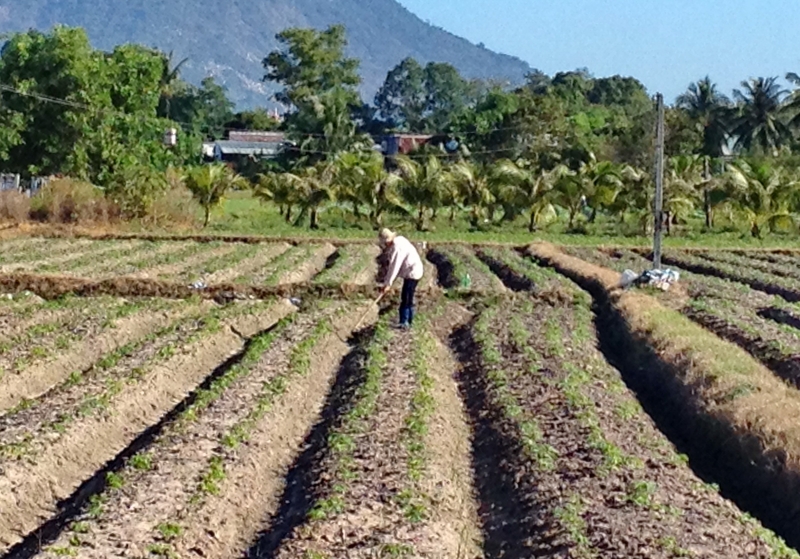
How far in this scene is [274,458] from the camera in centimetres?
1223

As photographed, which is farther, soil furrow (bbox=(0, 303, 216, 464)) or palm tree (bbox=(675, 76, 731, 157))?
palm tree (bbox=(675, 76, 731, 157))

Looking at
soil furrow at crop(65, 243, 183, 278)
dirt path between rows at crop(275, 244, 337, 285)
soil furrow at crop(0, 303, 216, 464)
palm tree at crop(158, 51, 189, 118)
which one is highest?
palm tree at crop(158, 51, 189, 118)

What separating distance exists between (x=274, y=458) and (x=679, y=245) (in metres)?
32.9

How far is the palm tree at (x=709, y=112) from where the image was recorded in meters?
77.1

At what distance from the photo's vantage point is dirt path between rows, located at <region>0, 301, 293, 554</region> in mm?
10312

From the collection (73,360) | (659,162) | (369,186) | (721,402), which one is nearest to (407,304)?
(73,360)

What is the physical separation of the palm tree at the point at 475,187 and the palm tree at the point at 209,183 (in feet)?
27.2

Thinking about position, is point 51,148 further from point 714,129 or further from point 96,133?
point 714,129

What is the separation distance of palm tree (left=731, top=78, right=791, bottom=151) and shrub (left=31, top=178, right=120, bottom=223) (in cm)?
Result: 4268

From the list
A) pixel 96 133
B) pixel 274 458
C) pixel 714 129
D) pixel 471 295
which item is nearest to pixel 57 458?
pixel 274 458

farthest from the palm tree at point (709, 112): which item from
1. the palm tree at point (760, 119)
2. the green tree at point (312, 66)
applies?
the green tree at point (312, 66)

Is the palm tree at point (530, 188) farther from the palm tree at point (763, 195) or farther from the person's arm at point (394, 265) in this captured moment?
the person's arm at point (394, 265)

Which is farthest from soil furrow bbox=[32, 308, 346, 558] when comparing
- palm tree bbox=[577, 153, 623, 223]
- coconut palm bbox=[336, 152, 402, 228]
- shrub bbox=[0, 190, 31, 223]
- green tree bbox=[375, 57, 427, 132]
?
green tree bbox=[375, 57, 427, 132]

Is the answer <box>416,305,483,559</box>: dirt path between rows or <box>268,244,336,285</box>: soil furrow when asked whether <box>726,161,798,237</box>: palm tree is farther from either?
<box>416,305,483,559</box>: dirt path between rows
